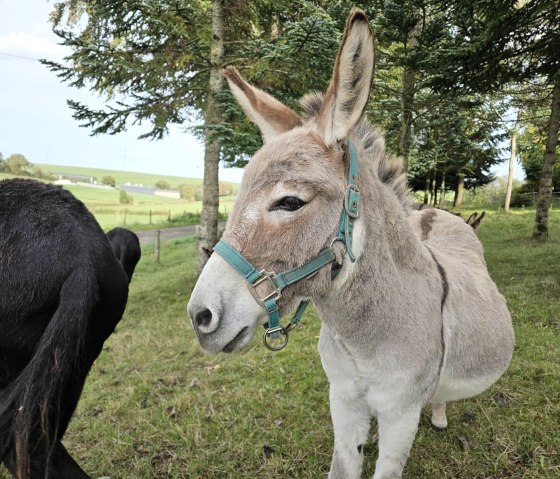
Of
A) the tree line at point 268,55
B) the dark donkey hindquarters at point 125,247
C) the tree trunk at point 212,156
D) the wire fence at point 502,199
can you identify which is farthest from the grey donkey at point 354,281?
the wire fence at point 502,199

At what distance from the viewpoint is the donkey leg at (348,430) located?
1.89 metres

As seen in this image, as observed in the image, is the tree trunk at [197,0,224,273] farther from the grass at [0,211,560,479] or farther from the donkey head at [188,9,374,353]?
the donkey head at [188,9,374,353]

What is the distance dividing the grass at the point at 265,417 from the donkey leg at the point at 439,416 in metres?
0.07

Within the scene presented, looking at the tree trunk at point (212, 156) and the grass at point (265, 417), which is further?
the tree trunk at point (212, 156)

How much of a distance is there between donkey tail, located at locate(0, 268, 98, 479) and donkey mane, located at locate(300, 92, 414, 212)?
1360 mm

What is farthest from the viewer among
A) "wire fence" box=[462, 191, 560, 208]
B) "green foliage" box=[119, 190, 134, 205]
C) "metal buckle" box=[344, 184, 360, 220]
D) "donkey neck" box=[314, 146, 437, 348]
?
"green foliage" box=[119, 190, 134, 205]

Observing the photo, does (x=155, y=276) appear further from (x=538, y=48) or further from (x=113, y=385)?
(x=538, y=48)

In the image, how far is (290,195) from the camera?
1.38 metres

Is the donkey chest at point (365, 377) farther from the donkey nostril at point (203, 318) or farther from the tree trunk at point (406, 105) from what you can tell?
the tree trunk at point (406, 105)

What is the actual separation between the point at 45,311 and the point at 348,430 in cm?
169

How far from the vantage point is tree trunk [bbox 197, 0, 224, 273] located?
7.16 m

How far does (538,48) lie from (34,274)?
7.64 m

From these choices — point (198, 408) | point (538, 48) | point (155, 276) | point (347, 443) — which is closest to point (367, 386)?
point (347, 443)

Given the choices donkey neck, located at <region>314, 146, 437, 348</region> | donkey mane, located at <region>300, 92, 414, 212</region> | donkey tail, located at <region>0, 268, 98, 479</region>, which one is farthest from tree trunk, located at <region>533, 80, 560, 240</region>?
donkey tail, located at <region>0, 268, 98, 479</region>
